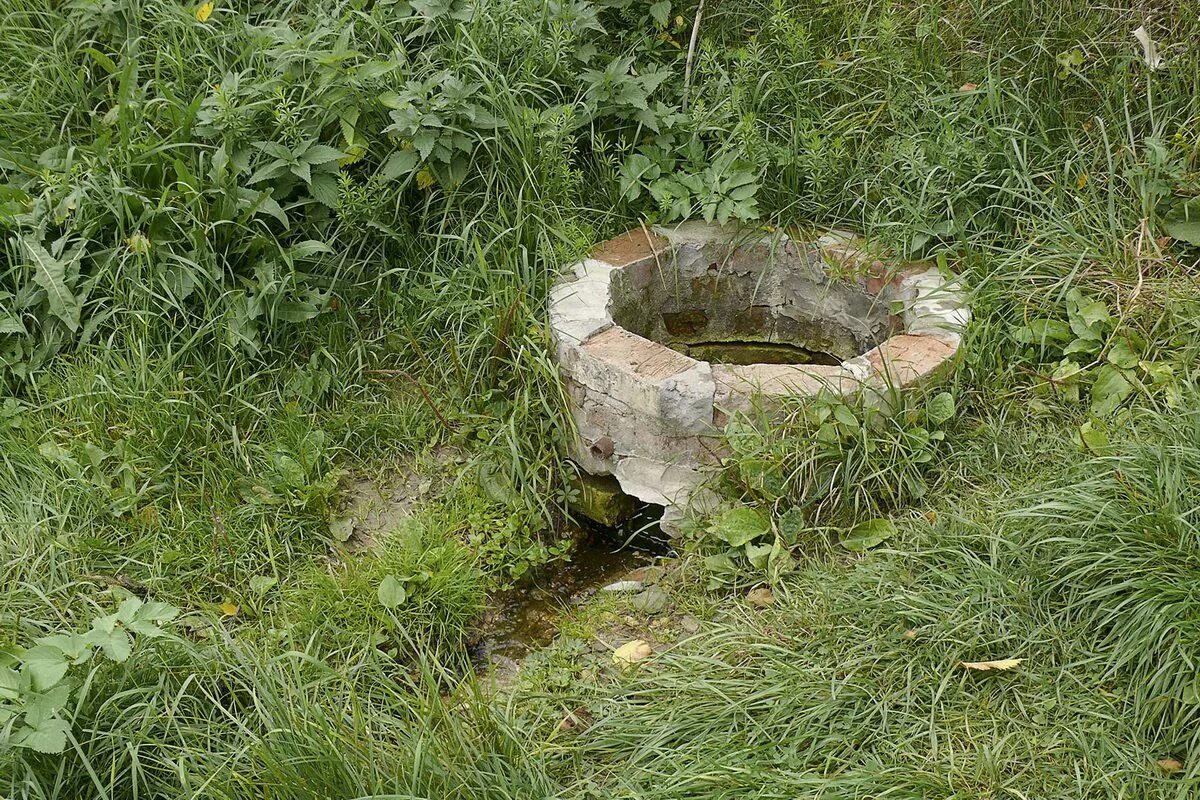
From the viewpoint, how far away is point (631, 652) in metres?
3.27

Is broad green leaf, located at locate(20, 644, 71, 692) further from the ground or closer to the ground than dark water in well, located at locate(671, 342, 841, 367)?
further from the ground

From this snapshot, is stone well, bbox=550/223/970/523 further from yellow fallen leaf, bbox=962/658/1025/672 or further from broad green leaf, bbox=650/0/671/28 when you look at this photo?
yellow fallen leaf, bbox=962/658/1025/672

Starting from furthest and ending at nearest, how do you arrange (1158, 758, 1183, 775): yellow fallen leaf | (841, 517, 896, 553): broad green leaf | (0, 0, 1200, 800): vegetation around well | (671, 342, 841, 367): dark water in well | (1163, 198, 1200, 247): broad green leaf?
1. (671, 342, 841, 367): dark water in well
2. (1163, 198, 1200, 247): broad green leaf
3. (841, 517, 896, 553): broad green leaf
4. (0, 0, 1200, 800): vegetation around well
5. (1158, 758, 1183, 775): yellow fallen leaf

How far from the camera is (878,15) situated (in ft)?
15.0

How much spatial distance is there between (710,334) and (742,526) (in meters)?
1.22

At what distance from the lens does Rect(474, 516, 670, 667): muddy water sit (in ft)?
11.5

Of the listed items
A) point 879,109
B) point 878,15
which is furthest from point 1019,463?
point 878,15

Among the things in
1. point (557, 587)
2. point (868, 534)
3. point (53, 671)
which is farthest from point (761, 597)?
point (53, 671)

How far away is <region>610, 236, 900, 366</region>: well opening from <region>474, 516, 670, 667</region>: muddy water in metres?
0.79

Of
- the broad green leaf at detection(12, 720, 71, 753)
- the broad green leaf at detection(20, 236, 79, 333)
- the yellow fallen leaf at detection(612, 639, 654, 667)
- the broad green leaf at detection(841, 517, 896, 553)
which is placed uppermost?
the broad green leaf at detection(20, 236, 79, 333)

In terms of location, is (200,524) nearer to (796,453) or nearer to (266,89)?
(266,89)

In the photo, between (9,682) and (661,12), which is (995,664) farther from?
(661,12)

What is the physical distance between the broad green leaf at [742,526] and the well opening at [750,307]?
3.24 feet

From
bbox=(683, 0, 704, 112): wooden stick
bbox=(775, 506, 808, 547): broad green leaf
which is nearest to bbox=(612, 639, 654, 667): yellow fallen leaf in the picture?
bbox=(775, 506, 808, 547): broad green leaf
